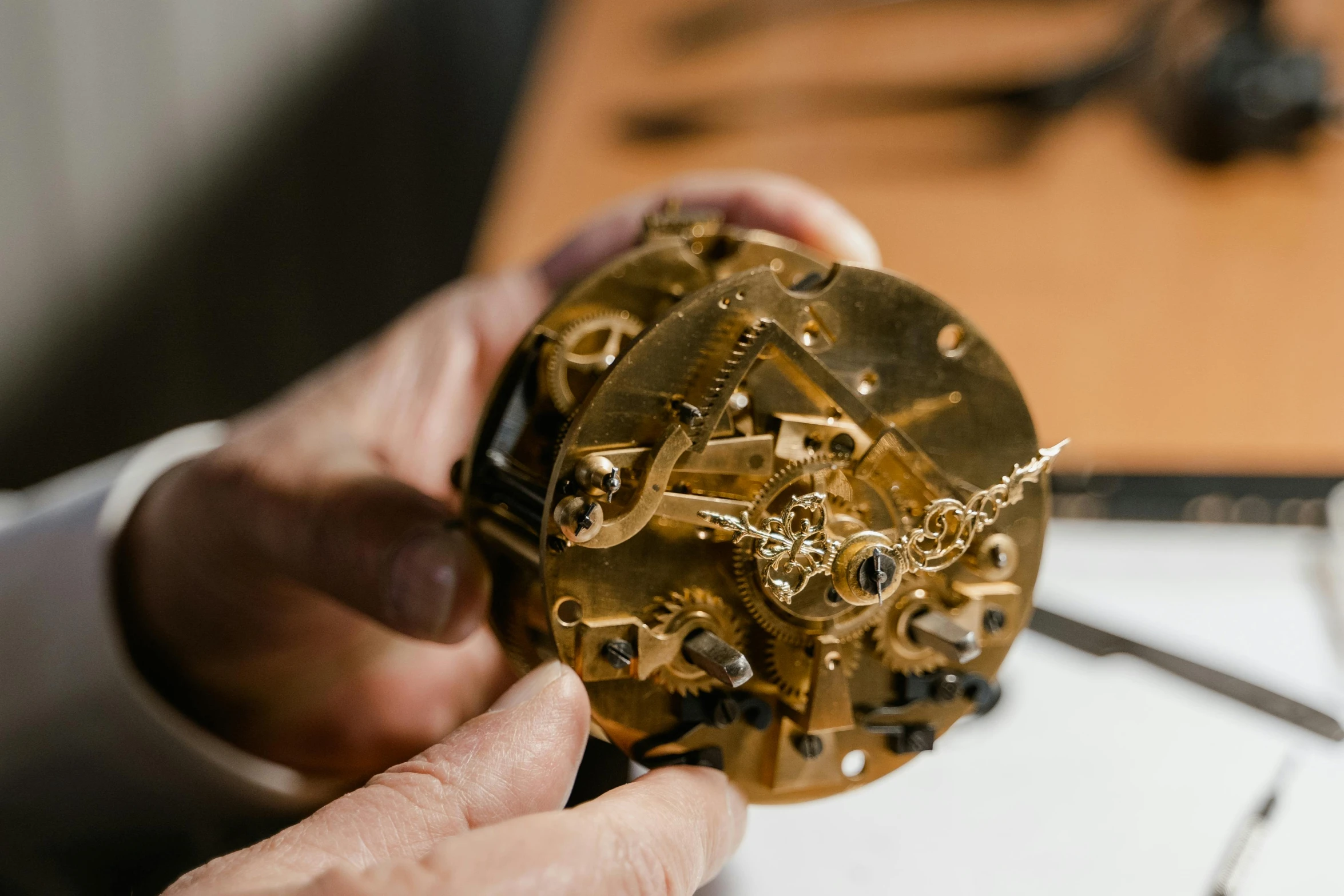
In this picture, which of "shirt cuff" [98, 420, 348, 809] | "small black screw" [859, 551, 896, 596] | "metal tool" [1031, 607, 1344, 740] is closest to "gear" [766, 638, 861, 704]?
"small black screw" [859, 551, 896, 596]

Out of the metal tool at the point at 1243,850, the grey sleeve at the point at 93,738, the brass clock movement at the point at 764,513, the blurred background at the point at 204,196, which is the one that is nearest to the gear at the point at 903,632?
the brass clock movement at the point at 764,513

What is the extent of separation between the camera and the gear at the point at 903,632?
0.93m

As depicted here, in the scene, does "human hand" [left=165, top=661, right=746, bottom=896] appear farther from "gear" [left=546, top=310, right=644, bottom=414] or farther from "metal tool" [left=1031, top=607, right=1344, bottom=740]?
"metal tool" [left=1031, top=607, right=1344, bottom=740]

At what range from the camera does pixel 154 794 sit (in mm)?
1487

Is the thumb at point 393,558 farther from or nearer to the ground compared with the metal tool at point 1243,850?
farther from the ground

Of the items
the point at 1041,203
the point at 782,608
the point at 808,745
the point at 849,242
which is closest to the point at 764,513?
the point at 782,608

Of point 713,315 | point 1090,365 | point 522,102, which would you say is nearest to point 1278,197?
point 1090,365

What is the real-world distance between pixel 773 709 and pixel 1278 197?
1745 mm

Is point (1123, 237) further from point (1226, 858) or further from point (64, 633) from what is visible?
point (64, 633)

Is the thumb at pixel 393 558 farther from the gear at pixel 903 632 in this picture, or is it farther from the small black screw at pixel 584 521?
the gear at pixel 903 632

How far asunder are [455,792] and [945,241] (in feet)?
4.87

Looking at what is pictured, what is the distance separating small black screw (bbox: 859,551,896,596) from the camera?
0.82 m

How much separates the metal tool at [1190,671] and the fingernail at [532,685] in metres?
0.58

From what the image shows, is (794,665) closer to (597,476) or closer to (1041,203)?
(597,476)
